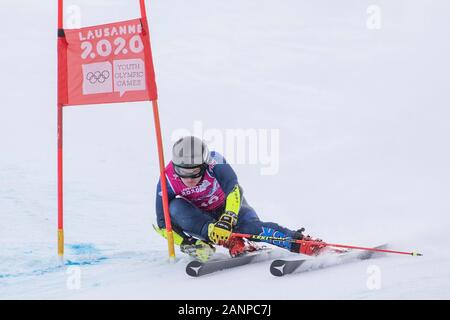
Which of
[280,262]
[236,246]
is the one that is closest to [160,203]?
[236,246]

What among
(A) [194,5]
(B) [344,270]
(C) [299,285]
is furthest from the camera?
(A) [194,5]

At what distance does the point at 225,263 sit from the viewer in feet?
21.2

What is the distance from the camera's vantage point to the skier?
6.57 metres

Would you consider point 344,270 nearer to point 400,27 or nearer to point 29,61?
point 29,61

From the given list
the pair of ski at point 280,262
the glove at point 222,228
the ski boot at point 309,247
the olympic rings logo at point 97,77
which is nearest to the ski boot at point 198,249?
the glove at point 222,228

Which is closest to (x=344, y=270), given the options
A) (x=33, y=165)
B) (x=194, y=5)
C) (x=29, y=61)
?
(x=33, y=165)

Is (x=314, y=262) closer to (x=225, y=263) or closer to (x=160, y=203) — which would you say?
(x=225, y=263)

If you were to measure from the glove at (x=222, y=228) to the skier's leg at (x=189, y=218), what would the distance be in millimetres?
117

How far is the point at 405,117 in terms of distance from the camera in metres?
13.6

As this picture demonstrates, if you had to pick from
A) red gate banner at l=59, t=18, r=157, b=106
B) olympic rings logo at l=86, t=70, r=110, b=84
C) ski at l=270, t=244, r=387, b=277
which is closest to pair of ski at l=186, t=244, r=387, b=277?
ski at l=270, t=244, r=387, b=277

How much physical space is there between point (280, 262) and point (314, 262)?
0.35 m

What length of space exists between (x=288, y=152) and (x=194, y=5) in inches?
444

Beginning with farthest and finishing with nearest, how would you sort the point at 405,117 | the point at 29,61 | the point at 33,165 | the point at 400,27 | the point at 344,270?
1. the point at 400,27
2. the point at 29,61
3. the point at 405,117
4. the point at 33,165
5. the point at 344,270

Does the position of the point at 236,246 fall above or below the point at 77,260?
above
